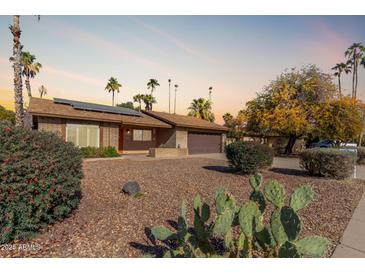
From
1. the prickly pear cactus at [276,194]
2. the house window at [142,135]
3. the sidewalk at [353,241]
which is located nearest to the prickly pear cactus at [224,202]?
the prickly pear cactus at [276,194]

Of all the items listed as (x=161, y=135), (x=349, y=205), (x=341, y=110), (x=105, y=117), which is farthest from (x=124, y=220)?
(x=341, y=110)

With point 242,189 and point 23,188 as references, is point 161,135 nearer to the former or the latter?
point 242,189

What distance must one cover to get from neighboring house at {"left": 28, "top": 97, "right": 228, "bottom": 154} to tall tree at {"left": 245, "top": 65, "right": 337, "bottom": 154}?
571cm

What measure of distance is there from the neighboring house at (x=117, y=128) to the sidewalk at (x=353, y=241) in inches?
587

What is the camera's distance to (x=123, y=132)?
1950 cm

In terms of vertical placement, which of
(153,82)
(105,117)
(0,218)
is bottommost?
(0,218)

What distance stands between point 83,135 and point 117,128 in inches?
111

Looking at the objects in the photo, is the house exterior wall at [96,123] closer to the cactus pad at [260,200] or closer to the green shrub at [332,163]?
the green shrub at [332,163]

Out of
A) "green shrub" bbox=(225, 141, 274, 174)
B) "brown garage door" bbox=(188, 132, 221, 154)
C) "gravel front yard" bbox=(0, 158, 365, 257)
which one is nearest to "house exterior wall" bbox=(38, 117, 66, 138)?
"gravel front yard" bbox=(0, 158, 365, 257)

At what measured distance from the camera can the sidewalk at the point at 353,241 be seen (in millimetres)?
3430

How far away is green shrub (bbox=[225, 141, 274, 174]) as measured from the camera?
30.5 feet

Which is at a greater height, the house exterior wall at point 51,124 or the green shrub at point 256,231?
the house exterior wall at point 51,124

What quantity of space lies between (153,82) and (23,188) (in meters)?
52.1

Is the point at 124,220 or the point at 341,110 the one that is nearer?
the point at 124,220
